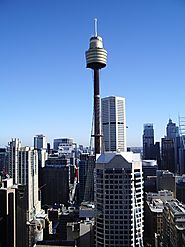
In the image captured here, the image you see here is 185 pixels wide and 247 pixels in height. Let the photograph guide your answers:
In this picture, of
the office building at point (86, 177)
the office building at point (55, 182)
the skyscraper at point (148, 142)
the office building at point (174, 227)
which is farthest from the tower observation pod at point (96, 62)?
the skyscraper at point (148, 142)

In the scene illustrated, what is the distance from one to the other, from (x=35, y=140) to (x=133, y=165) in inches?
978

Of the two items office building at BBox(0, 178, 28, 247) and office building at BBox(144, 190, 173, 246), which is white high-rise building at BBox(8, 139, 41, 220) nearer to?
office building at BBox(144, 190, 173, 246)

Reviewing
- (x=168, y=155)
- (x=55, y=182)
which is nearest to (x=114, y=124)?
(x=168, y=155)

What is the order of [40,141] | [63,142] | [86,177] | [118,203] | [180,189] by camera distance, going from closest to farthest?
1. [118,203]
2. [180,189]
3. [86,177]
4. [40,141]
5. [63,142]

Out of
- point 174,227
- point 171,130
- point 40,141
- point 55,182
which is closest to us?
point 174,227

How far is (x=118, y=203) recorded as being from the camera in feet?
33.5

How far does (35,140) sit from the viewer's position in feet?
112

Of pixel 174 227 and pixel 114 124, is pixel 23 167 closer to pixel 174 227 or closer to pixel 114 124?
pixel 114 124

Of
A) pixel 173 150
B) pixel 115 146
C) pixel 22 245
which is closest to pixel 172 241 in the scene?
pixel 22 245

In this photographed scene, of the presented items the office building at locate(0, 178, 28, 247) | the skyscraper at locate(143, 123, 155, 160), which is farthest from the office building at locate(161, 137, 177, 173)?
the office building at locate(0, 178, 28, 247)

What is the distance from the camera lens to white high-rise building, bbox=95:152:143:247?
10.1 metres

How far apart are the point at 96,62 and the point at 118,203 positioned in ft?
37.8

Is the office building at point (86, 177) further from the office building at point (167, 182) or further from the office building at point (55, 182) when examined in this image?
the office building at point (167, 182)

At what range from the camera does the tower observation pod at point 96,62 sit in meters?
19.9
